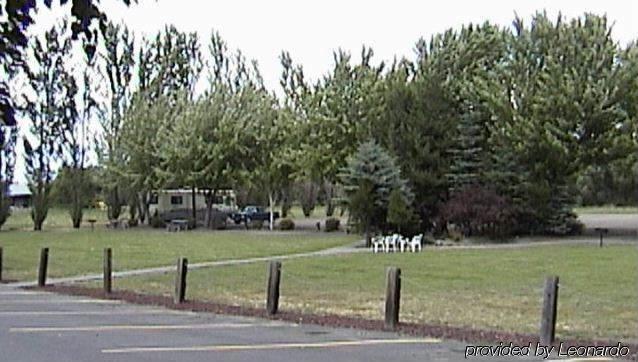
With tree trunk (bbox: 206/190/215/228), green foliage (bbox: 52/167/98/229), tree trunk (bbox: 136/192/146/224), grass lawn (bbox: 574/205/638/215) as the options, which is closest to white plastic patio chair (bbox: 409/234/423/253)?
tree trunk (bbox: 206/190/215/228)

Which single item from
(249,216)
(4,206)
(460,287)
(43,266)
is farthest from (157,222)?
(460,287)

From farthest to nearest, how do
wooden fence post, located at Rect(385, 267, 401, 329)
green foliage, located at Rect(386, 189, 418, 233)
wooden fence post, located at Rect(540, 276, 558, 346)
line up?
green foliage, located at Rect(386, 189, 418, 233), wooden fence post, located at Rect(385, 267, 401, 329), wooden fence post, located at Rect(540, 276, 558, 346)

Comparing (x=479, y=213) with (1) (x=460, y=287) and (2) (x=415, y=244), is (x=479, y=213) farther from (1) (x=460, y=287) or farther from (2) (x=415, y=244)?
(1) (x=460, y=287)

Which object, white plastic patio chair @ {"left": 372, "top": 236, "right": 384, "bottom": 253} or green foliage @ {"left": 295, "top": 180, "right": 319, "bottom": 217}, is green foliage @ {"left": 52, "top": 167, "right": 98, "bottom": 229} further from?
white plastic patio chair @ {"left": 372, "top": 236, "right": 384, "bottom": 253}

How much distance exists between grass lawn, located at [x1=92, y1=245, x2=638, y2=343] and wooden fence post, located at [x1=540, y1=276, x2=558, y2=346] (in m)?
1.08

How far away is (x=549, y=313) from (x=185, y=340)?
4.55 m

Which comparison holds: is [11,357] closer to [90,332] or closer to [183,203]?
[90,332]

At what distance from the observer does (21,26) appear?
10.6 feet

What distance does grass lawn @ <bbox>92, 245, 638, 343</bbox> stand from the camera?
49.0ft

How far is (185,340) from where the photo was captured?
1247cm

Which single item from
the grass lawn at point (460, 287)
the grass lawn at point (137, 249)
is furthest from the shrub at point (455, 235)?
the grass lawn at point (460, 287)

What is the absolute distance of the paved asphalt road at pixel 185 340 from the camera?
11023mm

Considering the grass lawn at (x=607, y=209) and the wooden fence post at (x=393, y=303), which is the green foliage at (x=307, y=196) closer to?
the grass lawn at (x=607, y=209)

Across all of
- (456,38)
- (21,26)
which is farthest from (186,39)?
(21,26)
